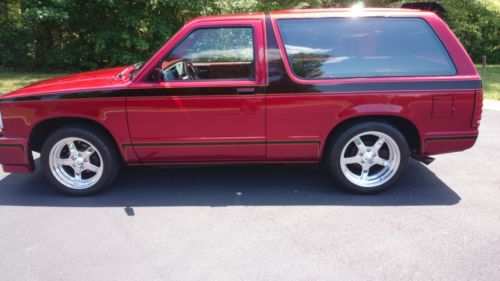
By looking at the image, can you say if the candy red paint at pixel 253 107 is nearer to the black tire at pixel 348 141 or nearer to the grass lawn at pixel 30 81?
the black tire at pixel 348 141

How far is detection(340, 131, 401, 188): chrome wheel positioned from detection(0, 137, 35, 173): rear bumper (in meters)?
2.99

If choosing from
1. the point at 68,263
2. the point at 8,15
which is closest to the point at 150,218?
the point at 68,263

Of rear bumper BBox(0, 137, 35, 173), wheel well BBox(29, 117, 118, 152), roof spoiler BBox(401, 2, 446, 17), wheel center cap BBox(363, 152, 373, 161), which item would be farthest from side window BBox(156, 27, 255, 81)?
roof spoiler BBox(401, 2, 446, 17)

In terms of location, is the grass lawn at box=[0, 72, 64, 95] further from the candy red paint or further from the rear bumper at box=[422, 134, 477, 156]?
the rear bumper at box=[422, 134, 477, 156]

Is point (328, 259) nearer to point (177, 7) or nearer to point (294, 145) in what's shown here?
point (294, 145)

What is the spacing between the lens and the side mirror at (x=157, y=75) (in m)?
4.14

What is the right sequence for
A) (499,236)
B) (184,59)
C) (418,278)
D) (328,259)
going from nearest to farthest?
1. (418,278)
2. (328,259)
3. (499,236)
4. (184,59)

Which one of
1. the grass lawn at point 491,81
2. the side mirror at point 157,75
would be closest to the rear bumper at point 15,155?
the side mirror at point 157,75

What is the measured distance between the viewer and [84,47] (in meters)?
12.1

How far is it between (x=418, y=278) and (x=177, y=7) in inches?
398

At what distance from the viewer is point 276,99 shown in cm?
416

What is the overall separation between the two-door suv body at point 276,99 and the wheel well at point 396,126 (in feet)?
0.04

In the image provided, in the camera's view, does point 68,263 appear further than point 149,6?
No

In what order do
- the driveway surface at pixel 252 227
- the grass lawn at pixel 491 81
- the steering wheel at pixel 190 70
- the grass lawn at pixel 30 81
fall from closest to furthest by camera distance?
1. the driveway surface at pixel 252 227
2. the steering wheel at pixel 190 70
3. the grass lawn at pixel 30 81
4. the grass lawn at pixel 491 81
